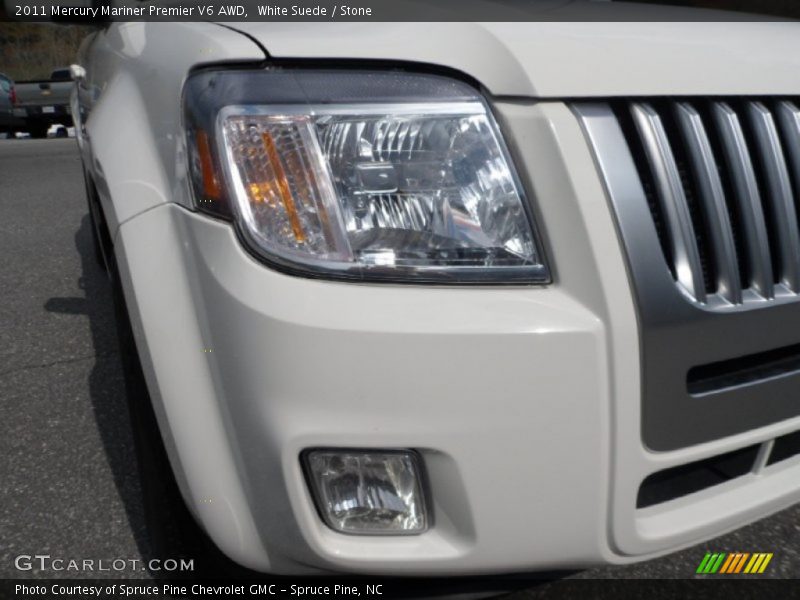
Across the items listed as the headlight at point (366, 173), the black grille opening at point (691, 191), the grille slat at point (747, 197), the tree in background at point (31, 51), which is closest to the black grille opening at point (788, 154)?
the grille slat at point (747, 197)

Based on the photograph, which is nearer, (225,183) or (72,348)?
(225,183)

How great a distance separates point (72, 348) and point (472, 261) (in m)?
2.28

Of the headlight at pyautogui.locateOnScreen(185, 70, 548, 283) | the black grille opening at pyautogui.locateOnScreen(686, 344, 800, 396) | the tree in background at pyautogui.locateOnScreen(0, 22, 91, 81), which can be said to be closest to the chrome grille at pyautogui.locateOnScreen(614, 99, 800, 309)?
the black grille opening at pyautogui.locateOnScreen(686, 344, 800, 396)

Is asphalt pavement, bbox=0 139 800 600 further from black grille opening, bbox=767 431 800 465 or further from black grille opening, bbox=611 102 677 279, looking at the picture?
black grille opening, bbox=611 102 677 279

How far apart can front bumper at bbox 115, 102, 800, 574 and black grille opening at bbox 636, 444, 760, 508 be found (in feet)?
0.21

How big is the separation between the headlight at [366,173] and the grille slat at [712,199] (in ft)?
1.04

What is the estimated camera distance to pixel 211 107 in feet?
4.18

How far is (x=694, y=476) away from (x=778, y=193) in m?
0.53

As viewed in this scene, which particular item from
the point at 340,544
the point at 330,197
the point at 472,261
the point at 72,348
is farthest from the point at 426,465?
the point at 72,348

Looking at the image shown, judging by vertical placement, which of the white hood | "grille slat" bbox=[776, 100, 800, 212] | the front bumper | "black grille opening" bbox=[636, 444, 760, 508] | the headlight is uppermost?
the white hood

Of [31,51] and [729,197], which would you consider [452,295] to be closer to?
[729,197]

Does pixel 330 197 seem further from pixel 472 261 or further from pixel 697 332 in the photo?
pixel 697 332

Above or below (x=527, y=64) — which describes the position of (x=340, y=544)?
below

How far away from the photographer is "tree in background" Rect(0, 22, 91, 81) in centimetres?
2436
